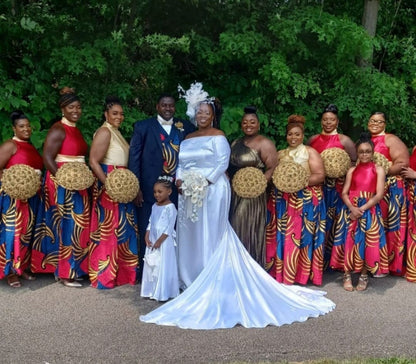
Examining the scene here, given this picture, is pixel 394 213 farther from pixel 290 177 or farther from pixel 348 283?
pixel 290 177

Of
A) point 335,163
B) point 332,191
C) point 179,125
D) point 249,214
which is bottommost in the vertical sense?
point 249,214

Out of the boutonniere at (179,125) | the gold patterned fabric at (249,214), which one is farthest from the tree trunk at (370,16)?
the boutonniere at (179,125)

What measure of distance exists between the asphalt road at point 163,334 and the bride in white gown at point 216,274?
18 cm

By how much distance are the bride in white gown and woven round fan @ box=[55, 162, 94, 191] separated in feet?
3.32

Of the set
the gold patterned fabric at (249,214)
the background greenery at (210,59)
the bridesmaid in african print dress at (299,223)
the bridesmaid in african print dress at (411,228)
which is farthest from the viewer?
the background greenery at (210,59)

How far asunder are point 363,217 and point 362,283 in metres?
0.76

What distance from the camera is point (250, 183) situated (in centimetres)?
561

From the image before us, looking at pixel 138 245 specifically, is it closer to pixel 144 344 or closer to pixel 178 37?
pixel 144 344

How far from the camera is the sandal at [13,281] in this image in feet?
19.7

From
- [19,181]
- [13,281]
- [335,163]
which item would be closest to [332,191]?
[335,163]

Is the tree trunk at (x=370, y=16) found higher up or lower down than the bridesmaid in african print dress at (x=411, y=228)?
higher up

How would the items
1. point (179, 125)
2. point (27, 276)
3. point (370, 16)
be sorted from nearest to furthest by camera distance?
point (179, 125) → point (27, 276) → point (370, 16)

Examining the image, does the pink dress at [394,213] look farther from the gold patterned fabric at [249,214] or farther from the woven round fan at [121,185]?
the woven round fan at [121,185]

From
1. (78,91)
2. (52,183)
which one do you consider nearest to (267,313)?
(52,183)
